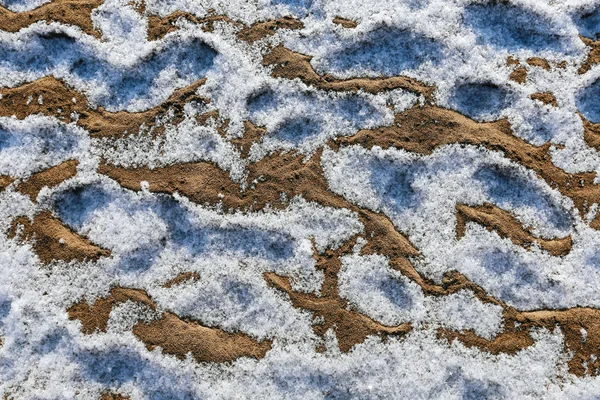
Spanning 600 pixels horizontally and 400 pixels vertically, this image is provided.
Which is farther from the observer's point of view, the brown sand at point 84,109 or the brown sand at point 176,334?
the brown sand at point 84,109

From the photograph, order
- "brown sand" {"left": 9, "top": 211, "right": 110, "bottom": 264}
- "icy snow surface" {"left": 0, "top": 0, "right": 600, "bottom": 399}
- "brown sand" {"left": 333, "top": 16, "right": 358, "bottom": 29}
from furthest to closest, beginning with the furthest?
"brown sand" {"left": 333, "top": 16, "right": 358, "bottom": 29}
"brown sand" {"left": 9, "top": 211, "right": 110, "bottom": 264}
"icy snow surface" {"left": 0, "top": 0, "right": 600, "bottom": 399}

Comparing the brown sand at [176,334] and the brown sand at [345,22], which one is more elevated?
the brown sand at [345,22]

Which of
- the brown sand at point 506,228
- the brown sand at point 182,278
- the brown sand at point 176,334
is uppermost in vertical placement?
the brown sand at point 506,228

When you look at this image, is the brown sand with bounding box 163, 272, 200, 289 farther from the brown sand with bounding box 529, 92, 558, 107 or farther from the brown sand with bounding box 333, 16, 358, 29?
the brown sand with bounding box 529, 92, 558, 107

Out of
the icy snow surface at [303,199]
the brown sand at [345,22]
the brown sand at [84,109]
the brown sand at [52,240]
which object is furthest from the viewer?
the brown sand at [345,22]

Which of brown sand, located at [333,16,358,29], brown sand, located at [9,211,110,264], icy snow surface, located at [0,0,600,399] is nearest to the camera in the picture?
icy snow surface, located at [0,0,600,399]

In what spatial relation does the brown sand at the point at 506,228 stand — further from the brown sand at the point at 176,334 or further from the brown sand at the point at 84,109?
the brown sand at the point at 84,109

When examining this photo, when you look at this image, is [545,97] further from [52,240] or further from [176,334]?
[52,240]

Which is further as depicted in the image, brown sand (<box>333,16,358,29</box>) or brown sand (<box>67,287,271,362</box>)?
brown sand (<box>333,16,358,29</box>)

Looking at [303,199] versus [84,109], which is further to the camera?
[84,109]

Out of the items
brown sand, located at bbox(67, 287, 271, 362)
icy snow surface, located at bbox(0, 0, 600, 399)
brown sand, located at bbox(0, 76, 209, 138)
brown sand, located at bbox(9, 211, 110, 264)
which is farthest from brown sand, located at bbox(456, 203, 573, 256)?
brown sand, located at bbox(9, 211, 110, 264)

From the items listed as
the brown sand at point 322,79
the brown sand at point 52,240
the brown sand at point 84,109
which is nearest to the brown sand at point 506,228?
the brown sand at point 322,79

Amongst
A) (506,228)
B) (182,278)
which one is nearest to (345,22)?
(506,228)
